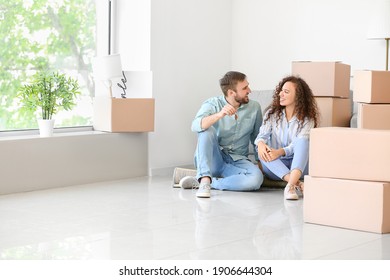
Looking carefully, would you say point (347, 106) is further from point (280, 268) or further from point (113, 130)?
point (280, 268)

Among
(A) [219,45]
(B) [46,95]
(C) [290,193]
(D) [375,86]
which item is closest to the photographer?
(D) [375,86]

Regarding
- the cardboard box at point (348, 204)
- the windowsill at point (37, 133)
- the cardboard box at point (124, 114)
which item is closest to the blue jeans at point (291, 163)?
the cardboard box at point (348, 204)

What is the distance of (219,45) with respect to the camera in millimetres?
7262

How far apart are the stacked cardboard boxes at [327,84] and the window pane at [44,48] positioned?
183 cm

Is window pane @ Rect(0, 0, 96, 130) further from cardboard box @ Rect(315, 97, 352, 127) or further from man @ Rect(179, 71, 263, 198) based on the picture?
cardboard box @ Rect(315, 97, 352, 127)

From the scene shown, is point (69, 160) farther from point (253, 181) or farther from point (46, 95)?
point (253, 181)

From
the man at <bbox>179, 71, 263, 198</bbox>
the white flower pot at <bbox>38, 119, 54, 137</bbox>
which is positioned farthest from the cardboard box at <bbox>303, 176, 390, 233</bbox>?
the white flower pot at <bbox>38, 119, 54, 137</bbox>

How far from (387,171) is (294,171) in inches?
49.5

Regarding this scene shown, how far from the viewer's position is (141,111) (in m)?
6.37

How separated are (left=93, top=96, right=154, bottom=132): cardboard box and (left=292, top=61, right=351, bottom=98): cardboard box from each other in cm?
127

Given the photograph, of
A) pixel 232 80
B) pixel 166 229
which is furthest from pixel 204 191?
pixel 166 229

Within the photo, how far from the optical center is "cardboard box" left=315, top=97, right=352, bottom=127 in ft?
19.3

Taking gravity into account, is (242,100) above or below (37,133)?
above

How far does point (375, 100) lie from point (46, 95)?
245 cm
